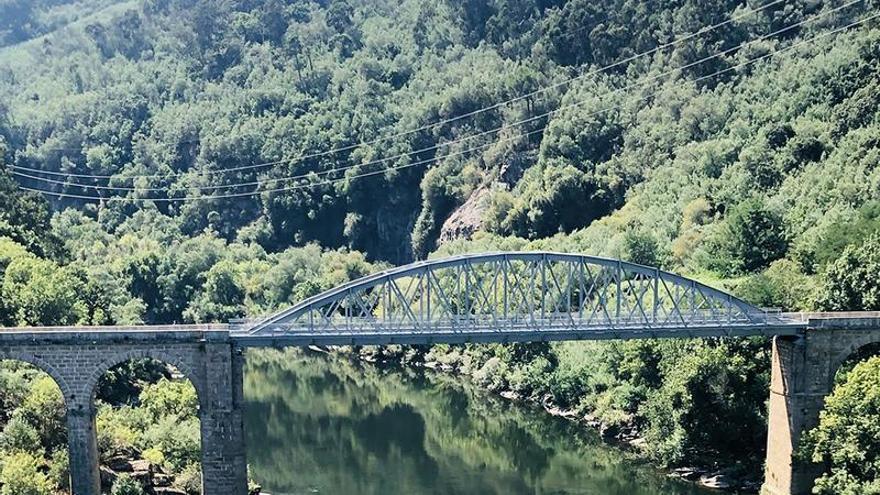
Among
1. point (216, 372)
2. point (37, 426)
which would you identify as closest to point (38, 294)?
point (37, 426)

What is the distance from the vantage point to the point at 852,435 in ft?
151

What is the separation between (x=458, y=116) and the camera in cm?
12612

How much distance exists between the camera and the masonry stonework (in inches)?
1901

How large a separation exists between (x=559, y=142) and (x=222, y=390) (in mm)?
64910

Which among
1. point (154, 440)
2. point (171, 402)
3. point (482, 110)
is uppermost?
point (482, 110)

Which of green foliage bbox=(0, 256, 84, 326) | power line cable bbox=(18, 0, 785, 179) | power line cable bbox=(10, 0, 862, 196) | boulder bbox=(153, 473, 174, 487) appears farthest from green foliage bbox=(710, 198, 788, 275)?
green foliage bbox=(0, 256, 84, 326)

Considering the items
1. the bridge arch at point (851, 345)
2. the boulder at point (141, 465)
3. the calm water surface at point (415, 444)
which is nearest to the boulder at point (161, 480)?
the boulder at point (141, 465)

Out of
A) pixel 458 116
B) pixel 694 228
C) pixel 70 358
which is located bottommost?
pixel 70 358

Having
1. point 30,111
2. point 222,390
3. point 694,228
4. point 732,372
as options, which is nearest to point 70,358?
point 222,390

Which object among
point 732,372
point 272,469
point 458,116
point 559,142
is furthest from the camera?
point 458,116

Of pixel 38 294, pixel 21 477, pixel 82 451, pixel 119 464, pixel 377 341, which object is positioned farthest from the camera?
pixel 38 294

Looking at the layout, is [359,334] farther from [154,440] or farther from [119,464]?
[119,464]

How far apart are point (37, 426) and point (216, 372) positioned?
10034 millimetres

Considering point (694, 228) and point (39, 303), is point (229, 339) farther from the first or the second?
point (694, 228)
